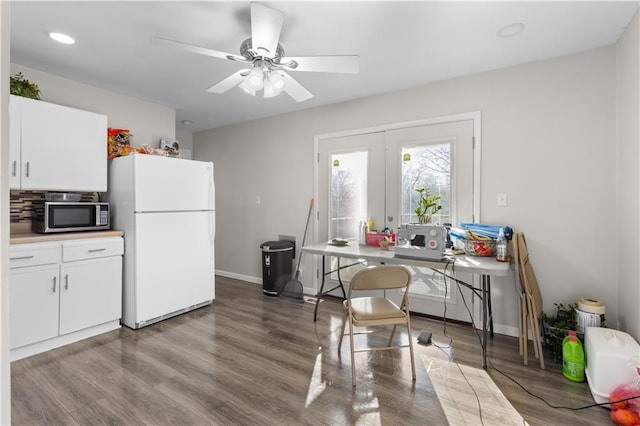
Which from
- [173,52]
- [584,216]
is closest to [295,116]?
[173,52]

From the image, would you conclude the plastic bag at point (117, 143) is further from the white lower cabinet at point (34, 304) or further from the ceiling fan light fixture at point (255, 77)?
the ceiling fan light fixture at point (255, 77)

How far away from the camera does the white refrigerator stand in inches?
117

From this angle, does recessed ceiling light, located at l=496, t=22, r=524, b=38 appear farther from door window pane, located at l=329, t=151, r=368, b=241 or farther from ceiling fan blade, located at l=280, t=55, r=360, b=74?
door window pane, located at l=329, t=151, r=368, b=241

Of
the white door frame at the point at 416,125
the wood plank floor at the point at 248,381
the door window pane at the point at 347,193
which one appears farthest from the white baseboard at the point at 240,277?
the wood plank floor at the point at 248,381

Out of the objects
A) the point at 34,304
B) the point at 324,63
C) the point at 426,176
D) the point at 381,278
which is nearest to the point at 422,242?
the point at 381,278

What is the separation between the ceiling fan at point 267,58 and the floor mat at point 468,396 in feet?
7.33

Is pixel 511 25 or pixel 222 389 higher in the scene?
pixel 511 25

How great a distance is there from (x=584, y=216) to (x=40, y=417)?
160 inches

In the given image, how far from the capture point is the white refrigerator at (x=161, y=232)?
9.77 ft

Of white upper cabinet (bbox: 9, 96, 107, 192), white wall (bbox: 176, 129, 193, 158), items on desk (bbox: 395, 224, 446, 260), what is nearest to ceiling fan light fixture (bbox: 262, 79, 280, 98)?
items on desk (bbox: 395, 224, 446, 260)

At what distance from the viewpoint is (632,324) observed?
2129 mm

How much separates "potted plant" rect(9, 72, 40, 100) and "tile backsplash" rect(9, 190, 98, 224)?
86 centimetres

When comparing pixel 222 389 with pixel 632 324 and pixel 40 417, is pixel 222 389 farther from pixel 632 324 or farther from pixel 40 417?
pixel 632 324

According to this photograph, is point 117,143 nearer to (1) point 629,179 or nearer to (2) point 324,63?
(2) point 324,63
